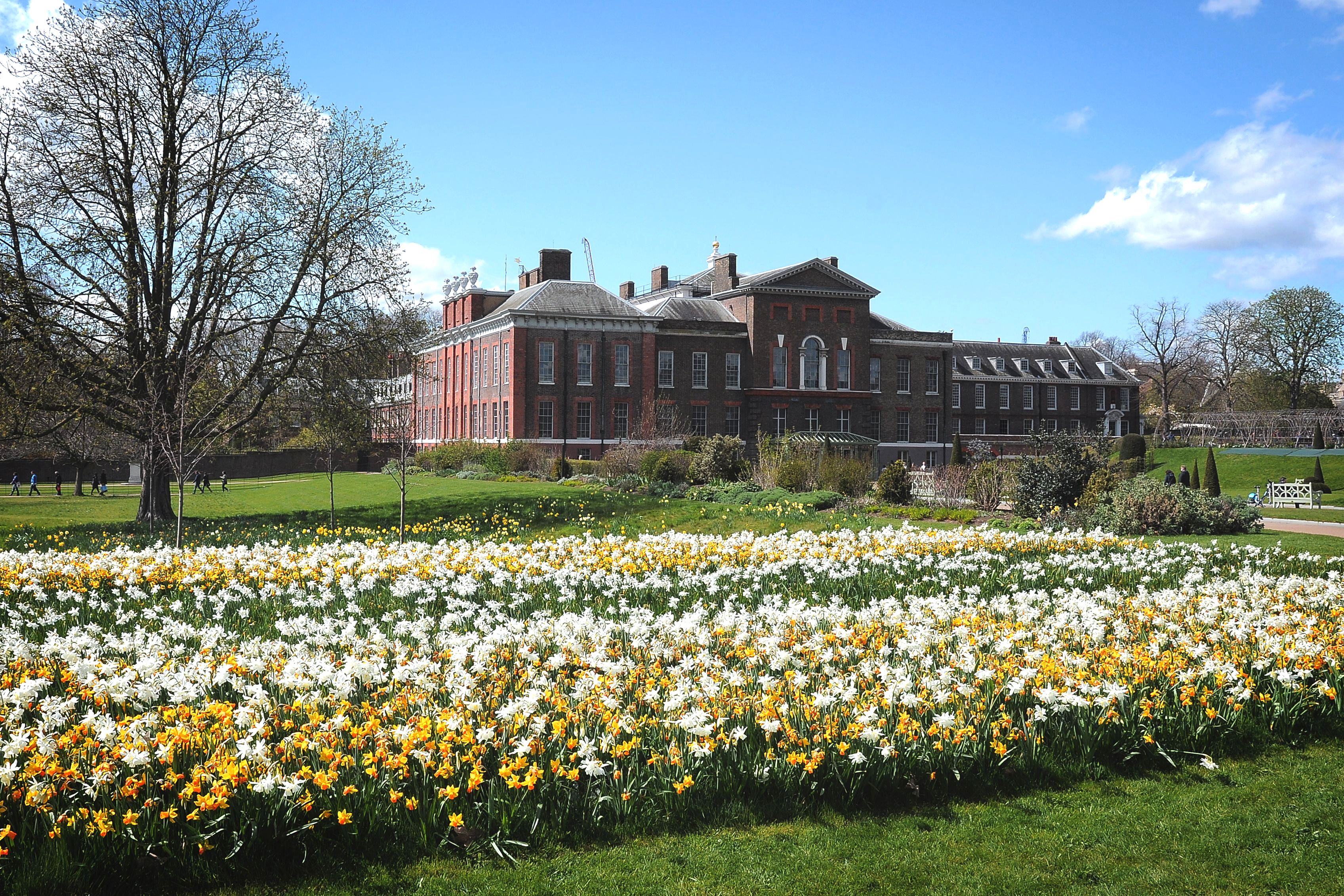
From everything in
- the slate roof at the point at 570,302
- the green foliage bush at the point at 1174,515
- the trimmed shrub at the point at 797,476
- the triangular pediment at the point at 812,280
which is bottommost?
the green foliage bush at the point at 1174,515

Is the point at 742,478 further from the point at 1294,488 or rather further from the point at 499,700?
the point at 499,700

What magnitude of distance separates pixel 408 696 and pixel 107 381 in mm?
17027

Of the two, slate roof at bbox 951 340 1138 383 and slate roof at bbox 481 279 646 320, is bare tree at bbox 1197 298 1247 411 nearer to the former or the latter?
slate roof at bbox 951 340 1138 383

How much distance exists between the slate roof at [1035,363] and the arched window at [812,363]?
55.2 feet

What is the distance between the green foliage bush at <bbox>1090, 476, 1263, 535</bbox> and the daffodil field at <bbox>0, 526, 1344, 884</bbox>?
7962 mm

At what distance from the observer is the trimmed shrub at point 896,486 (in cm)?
2616

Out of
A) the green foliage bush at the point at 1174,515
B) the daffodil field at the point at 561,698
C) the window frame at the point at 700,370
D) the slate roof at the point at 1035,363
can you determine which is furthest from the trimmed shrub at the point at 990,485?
the slate roof at the point at 1035,363

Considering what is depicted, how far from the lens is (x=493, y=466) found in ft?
149

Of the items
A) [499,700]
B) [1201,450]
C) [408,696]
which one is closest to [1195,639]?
[499,700]

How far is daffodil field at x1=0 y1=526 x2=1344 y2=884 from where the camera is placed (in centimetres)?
496

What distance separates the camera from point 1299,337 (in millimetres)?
66812

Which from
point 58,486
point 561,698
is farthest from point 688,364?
point 561,698

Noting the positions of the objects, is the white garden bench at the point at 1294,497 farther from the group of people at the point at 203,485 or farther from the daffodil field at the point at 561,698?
the group of people at the point at 203,485

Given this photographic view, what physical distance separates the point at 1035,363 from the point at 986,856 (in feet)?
245
